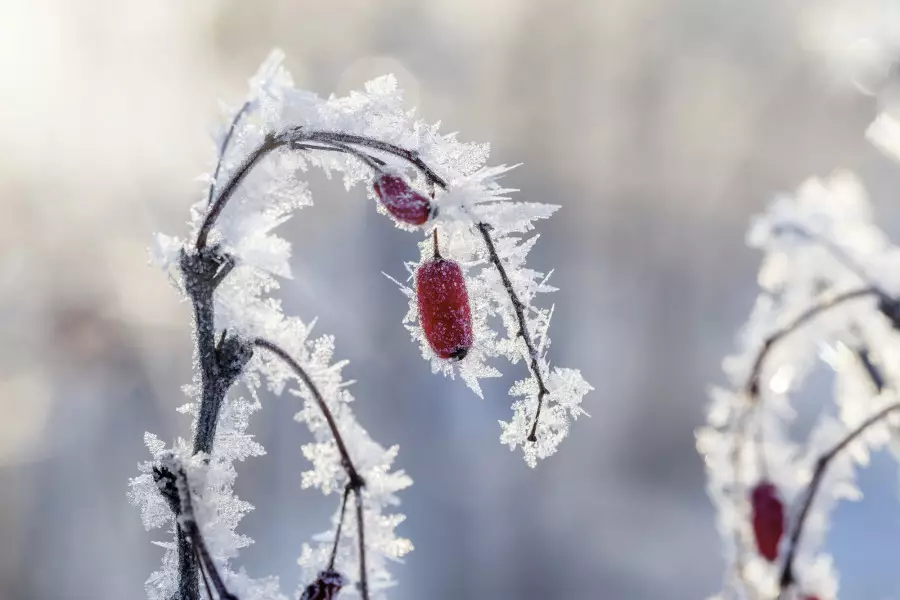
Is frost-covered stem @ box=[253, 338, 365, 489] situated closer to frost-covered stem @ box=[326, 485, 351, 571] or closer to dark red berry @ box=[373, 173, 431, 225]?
frost-covered stem @ box=[326, 485, 351, 571]

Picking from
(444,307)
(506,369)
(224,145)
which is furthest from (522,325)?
(506,369)

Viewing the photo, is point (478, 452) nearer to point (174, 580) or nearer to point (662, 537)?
point (662, 537)

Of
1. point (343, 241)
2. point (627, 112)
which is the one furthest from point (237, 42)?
point (627, 112)

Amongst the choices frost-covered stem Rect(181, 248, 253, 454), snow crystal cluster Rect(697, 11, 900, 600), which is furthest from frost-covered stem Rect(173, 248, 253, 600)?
snow crystal cluster Rect(697, 11, 900, 600)

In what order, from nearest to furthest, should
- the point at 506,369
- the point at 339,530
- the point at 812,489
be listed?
the point at 812,489 < the point at 339,530 < the point at 506,369

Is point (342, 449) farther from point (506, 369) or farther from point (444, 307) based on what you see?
point (506, 369)
